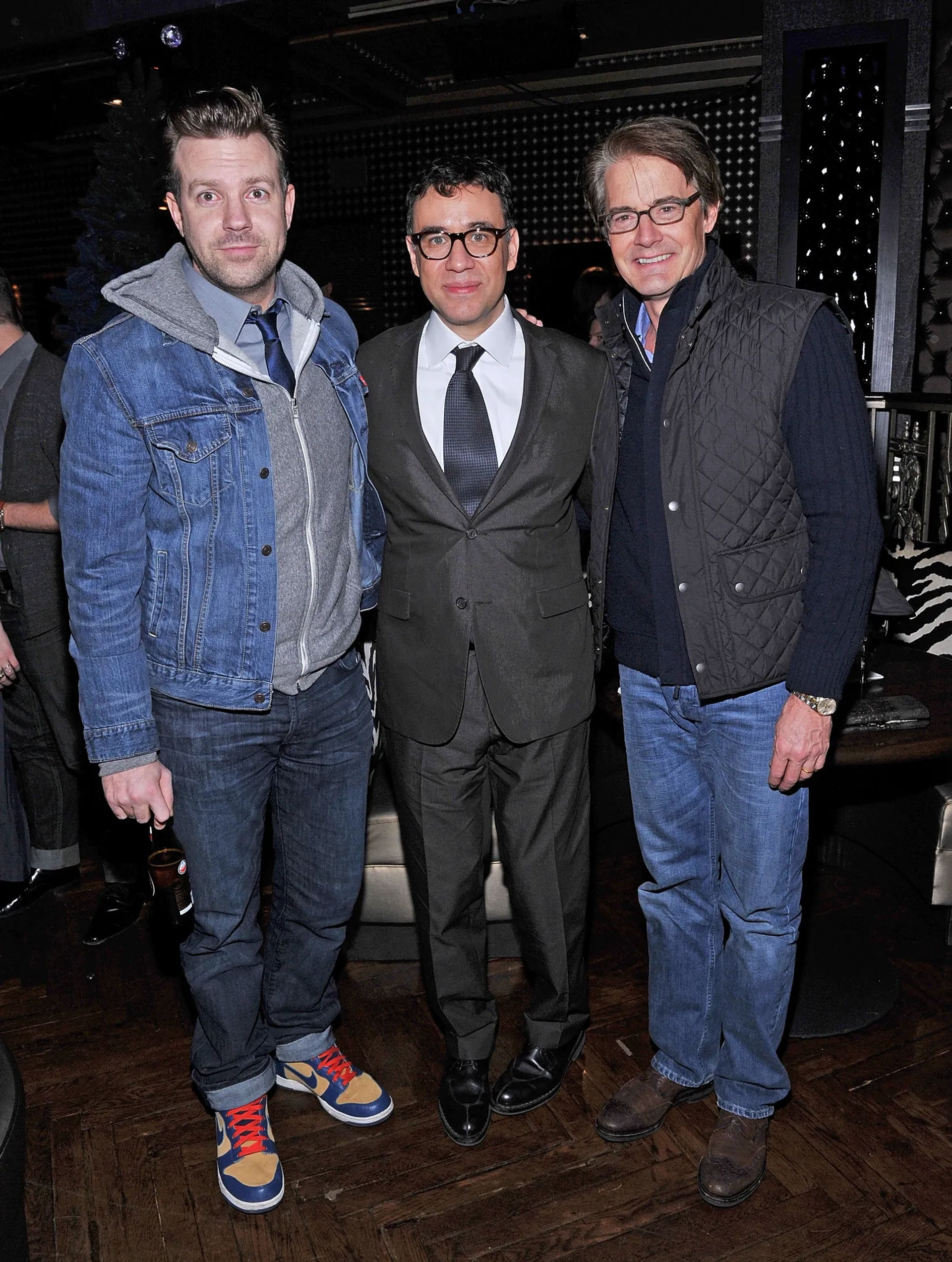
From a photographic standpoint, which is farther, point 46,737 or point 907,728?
point 46,737

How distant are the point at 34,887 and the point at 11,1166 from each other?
2.44 meters

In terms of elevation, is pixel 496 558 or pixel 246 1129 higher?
pixel 496 558

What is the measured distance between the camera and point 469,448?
6.37 feet

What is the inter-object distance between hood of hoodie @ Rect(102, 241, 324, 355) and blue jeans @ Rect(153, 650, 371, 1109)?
628 mm

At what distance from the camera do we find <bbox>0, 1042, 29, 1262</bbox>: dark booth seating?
952 mm

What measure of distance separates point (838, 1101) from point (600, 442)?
4.89 feet

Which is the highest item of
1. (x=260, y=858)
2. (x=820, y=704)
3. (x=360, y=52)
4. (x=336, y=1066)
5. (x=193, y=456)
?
(x=360, y=52)

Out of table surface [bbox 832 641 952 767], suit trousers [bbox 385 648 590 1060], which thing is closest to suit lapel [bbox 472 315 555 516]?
suit trousers [bbox 385 648 590 1060]

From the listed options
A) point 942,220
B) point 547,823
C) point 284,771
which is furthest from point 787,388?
point 942,220

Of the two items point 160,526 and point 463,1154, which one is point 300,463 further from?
point 463,1154

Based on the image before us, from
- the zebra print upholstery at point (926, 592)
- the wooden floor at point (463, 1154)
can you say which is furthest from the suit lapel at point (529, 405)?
the zebra print upholstery at point (926, 592)

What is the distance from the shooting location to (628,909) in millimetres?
3064

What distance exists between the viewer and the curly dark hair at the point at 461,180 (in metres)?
1.89

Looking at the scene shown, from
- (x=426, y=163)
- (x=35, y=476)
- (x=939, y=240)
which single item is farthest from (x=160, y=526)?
(x=426, y=163)
